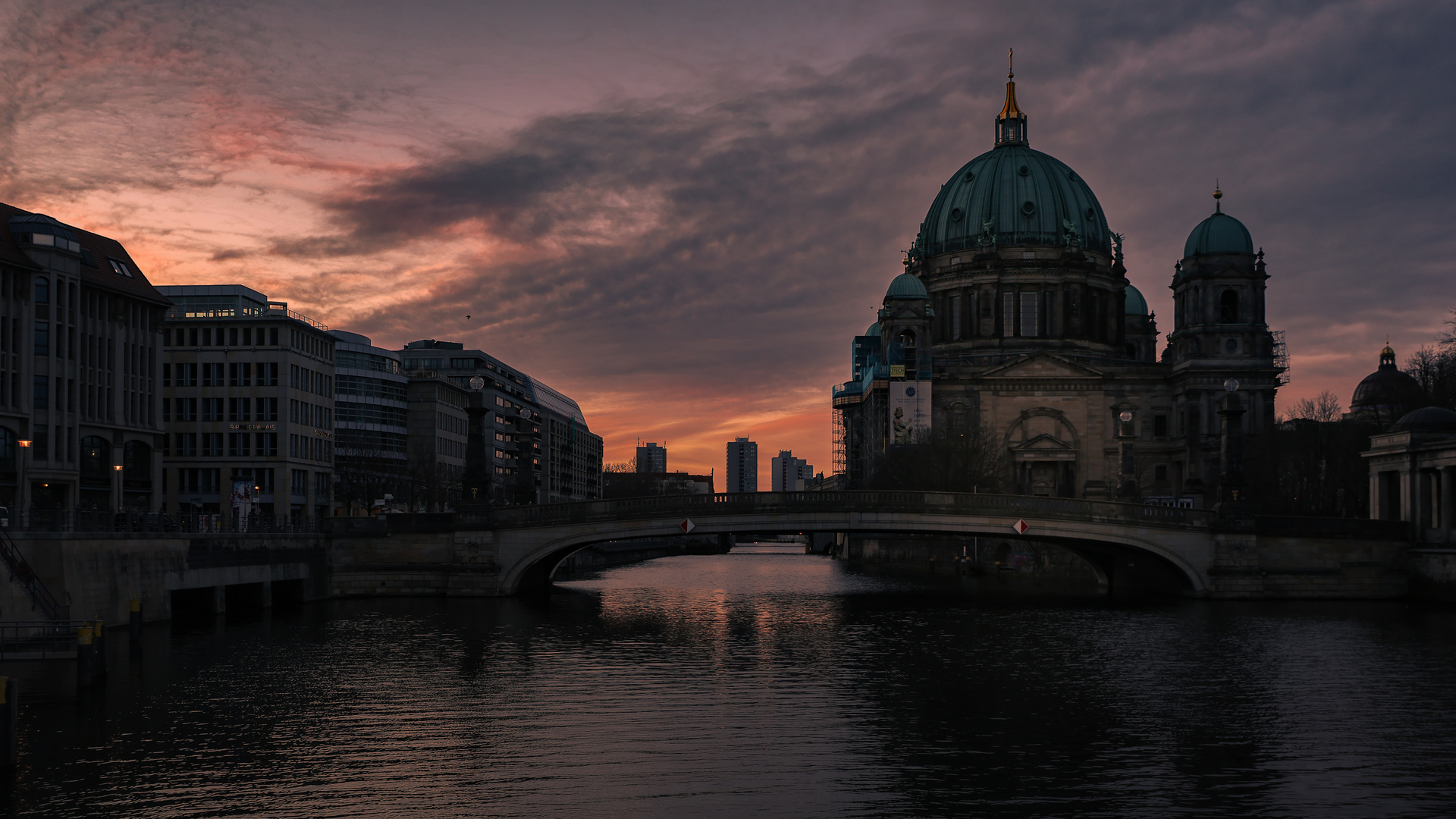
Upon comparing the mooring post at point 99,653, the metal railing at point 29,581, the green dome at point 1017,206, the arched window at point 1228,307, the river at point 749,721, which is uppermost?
A: the green dome at point 1017,206

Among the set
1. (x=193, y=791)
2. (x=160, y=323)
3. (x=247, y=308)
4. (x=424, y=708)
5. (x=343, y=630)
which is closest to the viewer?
(x=193, y=791)

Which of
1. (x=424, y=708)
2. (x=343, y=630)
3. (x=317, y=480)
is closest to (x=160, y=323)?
(x=317, y=480)

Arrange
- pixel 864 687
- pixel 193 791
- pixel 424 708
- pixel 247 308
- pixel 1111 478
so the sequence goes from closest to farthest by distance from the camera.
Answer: pixel 193 791, pixel 424 708, pixel 864 687, pixel 247 308, pixel 1111 478

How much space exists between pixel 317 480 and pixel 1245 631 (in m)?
84.1

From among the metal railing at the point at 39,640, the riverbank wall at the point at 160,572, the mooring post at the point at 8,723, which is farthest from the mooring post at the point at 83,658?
the riverbank wall at the point at 160,572

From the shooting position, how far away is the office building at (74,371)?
7312cm

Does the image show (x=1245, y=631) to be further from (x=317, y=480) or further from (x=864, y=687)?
(x=317, y=480)

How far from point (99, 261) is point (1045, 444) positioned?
10138 centimetres

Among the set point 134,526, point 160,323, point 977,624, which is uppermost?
point 160,323

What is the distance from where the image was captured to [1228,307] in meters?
140

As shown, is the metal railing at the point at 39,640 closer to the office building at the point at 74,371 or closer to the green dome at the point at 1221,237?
the office building at the point at 74,371

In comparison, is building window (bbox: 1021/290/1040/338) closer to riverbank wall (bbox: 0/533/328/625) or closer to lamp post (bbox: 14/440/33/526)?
riverbank wall (bbox: 0/533/328/625)

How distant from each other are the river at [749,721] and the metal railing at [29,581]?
2740mm

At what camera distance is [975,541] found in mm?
118938
